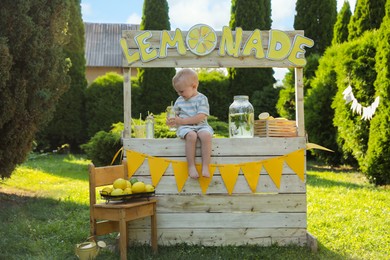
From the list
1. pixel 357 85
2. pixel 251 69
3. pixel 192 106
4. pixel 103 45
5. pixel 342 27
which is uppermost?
pixel 103 45

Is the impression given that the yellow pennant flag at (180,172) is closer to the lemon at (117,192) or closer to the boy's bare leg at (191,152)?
the boy's bare leg at (191,152)

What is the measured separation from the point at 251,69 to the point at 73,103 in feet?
17.9

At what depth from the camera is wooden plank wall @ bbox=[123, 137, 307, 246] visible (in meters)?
4.25

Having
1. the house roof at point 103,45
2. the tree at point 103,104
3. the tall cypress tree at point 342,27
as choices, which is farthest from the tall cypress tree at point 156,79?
the house roof at point 103,45

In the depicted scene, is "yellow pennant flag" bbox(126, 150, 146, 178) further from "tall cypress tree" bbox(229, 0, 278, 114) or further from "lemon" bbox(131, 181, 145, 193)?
"tall cypress tree" bbox(229, 0, 278, 114)

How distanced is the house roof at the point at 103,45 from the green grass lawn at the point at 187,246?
21.4 meters

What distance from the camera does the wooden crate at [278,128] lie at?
431 cm

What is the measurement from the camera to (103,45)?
102ft

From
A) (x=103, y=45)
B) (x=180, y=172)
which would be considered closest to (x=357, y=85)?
(x=180, y=172)

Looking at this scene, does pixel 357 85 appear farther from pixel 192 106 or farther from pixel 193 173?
pixel 193 173

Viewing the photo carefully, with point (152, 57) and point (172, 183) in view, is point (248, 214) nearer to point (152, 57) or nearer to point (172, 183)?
point (172, 183)

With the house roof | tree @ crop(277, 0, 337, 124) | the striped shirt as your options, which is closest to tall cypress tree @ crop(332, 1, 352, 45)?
tree @ crop(277, 0, 337, 124)

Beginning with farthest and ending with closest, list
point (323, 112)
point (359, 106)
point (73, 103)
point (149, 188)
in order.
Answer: point (73, 103), point (323, 112), point (359, 106), point (149, 188)

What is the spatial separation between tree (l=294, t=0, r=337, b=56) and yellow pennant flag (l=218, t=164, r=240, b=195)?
10.1 m
